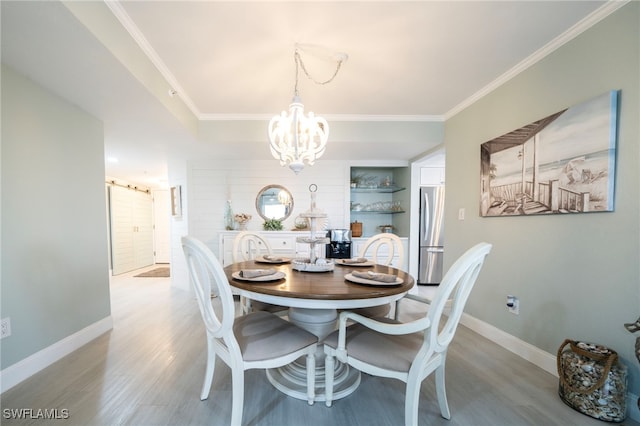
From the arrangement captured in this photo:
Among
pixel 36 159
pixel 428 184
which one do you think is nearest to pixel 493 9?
pixel 428 184

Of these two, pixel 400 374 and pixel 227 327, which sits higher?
pixel 227 327

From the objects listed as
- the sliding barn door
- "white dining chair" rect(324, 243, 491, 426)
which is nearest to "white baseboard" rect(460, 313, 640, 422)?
"white dining chair" rect(324, 243, 491, 426)

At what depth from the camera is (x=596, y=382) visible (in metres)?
1.30

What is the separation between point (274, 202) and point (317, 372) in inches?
105

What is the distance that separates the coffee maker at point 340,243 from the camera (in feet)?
11.7

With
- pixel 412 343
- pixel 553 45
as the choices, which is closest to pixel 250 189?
pixel 412 343

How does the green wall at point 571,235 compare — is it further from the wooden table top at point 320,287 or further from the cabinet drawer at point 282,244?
the cabinet drawer at point 282,244

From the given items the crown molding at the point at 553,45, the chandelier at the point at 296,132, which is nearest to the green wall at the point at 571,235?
the crown molding at the point at 553,45

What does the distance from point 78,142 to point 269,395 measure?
2.66 m

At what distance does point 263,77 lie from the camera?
2123 millimetres

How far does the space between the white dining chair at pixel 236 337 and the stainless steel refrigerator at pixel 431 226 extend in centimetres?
316

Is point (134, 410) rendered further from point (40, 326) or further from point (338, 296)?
point (338, 296)

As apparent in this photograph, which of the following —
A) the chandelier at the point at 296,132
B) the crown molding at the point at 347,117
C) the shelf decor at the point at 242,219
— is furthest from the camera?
the shelf decor at the point at 242,219

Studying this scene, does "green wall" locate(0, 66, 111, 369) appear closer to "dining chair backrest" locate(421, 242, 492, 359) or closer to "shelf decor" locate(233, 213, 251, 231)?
"shelf decor" locate(233, 213, 251, 231)
